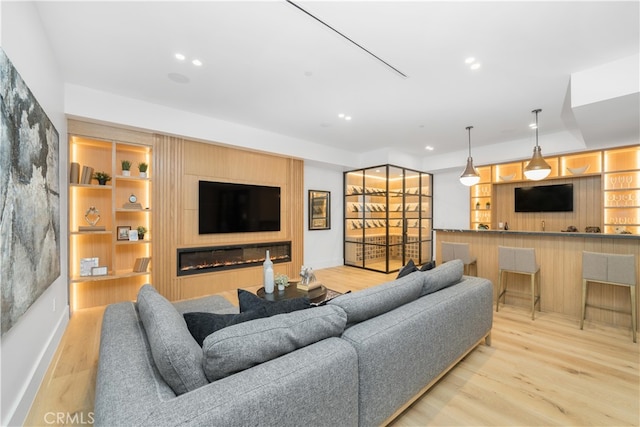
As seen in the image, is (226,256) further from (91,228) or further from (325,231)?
(325,231)

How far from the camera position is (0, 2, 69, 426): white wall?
61.8 inches

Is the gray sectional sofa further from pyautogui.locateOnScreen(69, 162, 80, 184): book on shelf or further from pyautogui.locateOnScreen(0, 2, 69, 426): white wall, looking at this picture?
pyautogui.locateOnScreen(69, 162, 80, 184): book on shelf

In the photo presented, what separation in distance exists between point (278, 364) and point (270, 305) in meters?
0.41

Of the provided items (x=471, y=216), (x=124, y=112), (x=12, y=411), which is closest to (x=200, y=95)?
(x=124, y=112)

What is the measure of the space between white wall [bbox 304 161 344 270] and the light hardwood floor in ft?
12.8

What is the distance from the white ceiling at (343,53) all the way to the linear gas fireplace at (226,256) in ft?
6.98

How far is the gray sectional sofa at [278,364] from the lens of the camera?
37.0 inches

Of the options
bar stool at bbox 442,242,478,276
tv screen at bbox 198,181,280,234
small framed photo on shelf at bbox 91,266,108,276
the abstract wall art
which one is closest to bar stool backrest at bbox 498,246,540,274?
bar stool at bbox 442,242,478,276

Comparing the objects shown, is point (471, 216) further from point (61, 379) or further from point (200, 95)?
point (61, 379)

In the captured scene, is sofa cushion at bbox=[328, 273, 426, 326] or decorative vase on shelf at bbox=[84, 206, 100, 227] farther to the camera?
decorative vase on shelf at bbox=[84, 206, 100, 227]

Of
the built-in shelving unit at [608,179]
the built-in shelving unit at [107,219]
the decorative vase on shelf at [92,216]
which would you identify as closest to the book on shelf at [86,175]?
the built-in shelving unit at [107,219]

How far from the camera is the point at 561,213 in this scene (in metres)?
5.49

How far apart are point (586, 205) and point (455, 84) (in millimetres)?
4150

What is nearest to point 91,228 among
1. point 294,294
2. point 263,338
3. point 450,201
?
point 294,294
